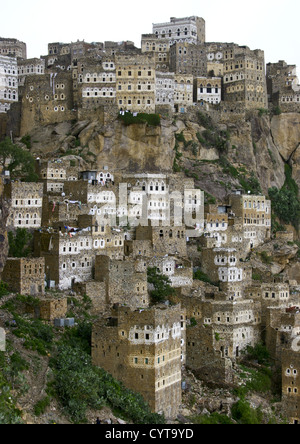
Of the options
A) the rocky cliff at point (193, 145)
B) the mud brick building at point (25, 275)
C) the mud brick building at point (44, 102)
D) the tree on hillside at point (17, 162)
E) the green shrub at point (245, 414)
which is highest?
the mud brick building at point (44, 102)

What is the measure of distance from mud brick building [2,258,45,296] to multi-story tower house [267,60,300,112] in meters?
60.7

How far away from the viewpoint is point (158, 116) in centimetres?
9881

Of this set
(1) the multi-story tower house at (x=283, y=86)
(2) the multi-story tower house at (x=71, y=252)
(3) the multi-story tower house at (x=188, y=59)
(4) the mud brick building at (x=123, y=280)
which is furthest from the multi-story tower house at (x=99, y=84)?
(4) the mud brick building at (x=123, y=280)

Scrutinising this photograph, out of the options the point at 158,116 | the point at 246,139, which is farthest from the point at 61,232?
the point at 246,139

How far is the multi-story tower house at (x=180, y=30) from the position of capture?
416 feet

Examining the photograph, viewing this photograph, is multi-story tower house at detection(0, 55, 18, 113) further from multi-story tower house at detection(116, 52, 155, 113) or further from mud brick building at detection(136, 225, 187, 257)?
mud brick building at detection(136, 225, 187, 257)

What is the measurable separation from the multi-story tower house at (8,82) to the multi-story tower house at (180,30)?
25.4m

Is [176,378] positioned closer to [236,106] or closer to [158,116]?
[158,116]

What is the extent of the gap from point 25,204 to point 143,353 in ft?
73.6

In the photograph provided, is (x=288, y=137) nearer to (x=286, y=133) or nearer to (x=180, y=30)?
(x=286, y=133)

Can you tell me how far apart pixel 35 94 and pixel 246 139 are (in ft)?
87.6

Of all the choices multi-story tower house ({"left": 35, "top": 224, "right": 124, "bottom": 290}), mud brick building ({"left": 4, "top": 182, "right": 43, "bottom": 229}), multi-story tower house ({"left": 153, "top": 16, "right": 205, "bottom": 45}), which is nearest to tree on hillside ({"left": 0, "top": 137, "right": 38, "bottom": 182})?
mud brick building ({"left": 4, "top": 182, "right": 43, "bottom": 229})

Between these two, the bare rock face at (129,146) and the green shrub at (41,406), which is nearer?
the green shrub at (41,406)

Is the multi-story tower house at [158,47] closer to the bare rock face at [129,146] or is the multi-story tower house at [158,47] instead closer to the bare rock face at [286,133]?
the bare rock face at [286,133]
